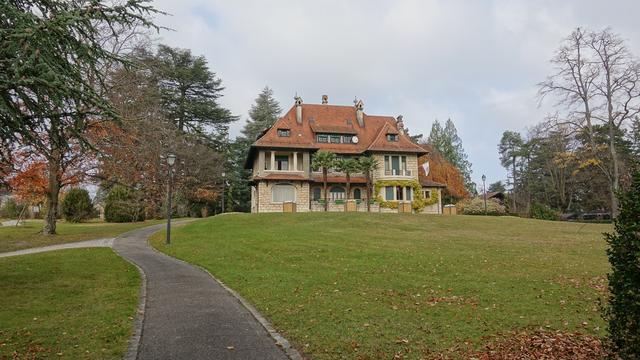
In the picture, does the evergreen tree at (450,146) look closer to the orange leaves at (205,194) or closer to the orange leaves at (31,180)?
the orange leaves at (205,194)

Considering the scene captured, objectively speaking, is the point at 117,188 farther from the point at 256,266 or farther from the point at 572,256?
the point at 572,256

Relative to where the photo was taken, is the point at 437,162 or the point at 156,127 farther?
the point at 437,162

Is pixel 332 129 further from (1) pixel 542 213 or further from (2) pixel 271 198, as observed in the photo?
(1) pixel 542 213

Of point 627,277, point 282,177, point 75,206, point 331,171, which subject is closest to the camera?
point 627,277

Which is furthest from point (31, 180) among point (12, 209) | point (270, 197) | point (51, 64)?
point (12, 209)

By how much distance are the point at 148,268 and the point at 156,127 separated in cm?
2127

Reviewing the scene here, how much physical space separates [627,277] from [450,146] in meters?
67.7

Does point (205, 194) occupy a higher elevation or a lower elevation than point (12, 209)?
higher

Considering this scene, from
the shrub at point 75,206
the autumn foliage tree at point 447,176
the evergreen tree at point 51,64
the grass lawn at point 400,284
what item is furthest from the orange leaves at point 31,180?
the autumn foliage tree at point 447,176

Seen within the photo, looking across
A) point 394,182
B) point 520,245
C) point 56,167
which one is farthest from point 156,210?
point 520,245

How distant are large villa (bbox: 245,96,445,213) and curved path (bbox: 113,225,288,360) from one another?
23.4m

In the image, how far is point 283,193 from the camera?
119 ft

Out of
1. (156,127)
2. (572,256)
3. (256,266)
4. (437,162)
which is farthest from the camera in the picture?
(437,162)

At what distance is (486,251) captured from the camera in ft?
55.4
